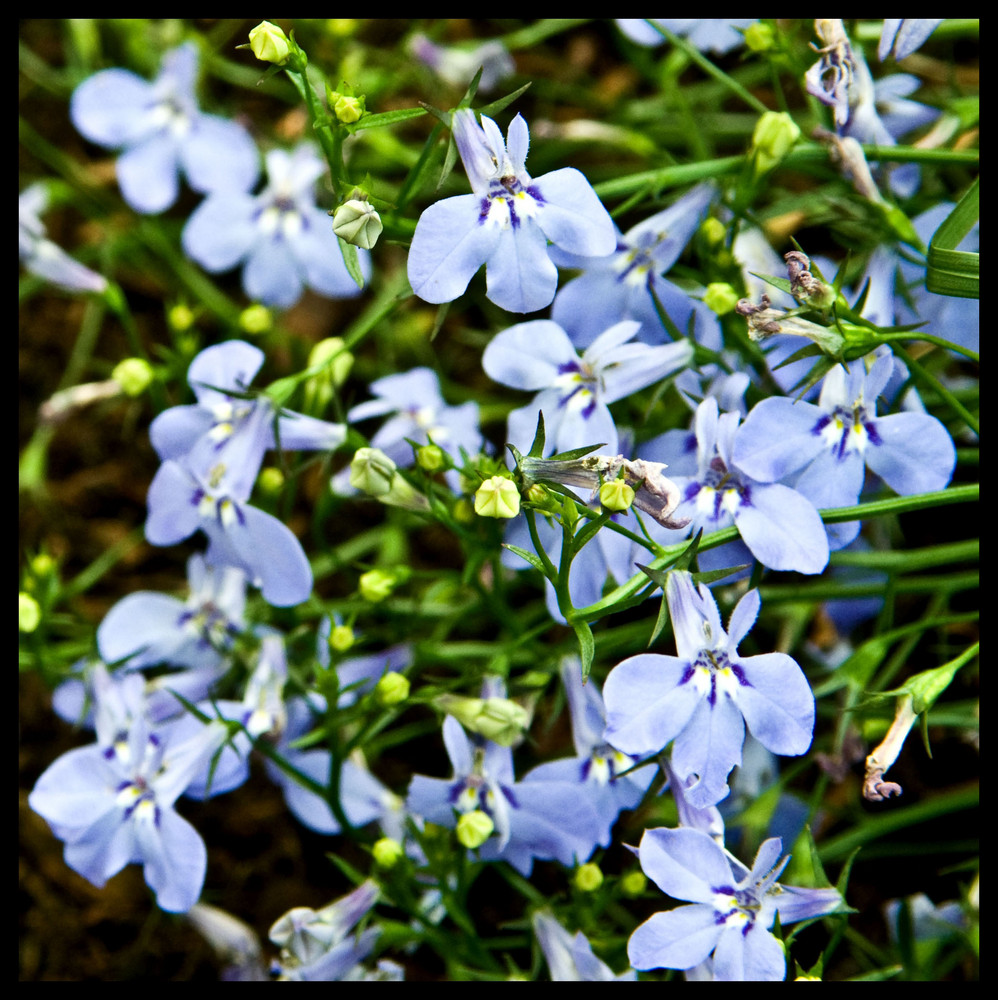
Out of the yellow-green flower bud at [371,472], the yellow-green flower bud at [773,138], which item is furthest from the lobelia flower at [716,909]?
the yellow-green flower bud at [773,138]

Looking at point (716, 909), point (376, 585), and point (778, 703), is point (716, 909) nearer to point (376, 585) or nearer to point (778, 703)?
point (778, 703)

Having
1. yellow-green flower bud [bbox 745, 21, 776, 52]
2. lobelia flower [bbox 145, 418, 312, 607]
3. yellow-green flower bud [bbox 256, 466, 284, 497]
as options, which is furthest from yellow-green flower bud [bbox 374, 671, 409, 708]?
yellow-green flower bud [bbox 745, 21, 776, 52]

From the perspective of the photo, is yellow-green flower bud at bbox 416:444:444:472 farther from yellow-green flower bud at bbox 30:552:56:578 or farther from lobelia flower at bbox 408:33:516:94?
lobelia flower at bbox 408:33:516:94

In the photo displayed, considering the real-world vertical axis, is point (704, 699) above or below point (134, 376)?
below

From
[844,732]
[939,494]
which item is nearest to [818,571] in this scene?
[939,494]

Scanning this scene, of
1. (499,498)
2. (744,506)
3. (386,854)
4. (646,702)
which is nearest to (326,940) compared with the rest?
(386,854)

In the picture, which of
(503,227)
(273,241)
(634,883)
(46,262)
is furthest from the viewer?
(273,241)
